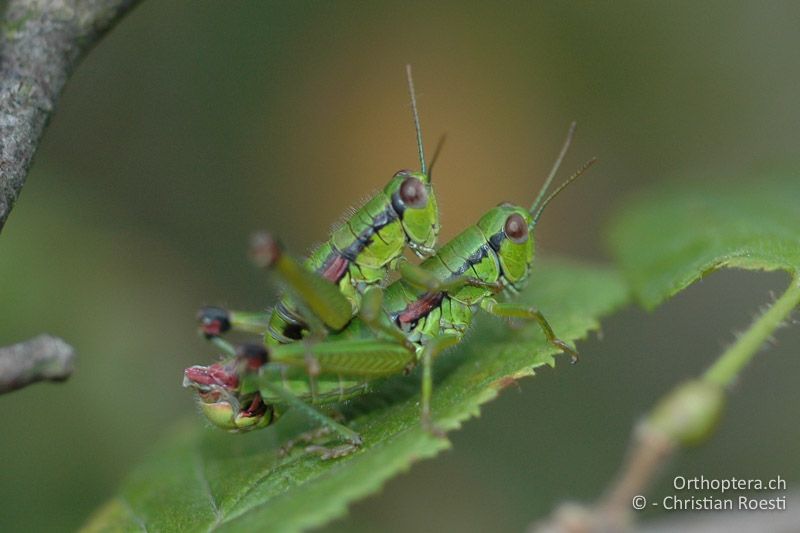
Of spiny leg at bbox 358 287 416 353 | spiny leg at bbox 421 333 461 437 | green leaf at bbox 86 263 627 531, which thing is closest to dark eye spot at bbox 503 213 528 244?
green leaf at bbox 86 263 627 531

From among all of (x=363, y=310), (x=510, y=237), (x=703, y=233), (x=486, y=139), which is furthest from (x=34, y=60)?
(x=486, y=139)

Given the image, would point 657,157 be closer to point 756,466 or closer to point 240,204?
point 756,466

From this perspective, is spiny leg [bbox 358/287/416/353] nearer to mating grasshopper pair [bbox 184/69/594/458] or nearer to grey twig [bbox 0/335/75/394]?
mating grasshopper pair [bbox 184/69/594/458]

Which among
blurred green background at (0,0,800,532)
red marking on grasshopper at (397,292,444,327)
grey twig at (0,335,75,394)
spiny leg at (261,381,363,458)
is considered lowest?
grey twig at (0,335,75,394)

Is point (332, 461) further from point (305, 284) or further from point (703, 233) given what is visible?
point (703, 233)

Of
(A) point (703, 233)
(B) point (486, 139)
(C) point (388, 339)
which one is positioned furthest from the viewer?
(B) point (486, 139)
